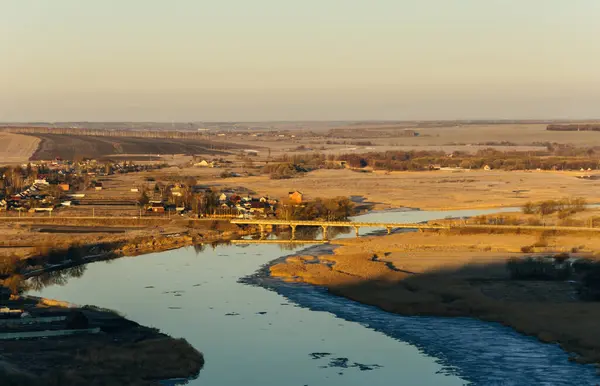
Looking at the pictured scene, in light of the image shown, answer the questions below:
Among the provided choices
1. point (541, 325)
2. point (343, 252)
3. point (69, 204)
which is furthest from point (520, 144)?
point (541, 325)

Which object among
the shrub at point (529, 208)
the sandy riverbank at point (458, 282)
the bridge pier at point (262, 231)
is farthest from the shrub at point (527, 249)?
the shrub at point (529, 208)

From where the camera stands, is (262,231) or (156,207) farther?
(156,207)

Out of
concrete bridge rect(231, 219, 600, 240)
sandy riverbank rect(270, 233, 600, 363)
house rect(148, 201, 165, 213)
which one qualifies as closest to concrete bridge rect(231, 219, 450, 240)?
concrete bridge rect(231, 219, 600, 240)

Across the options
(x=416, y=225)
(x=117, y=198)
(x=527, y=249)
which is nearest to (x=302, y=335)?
(x=527, y=249)

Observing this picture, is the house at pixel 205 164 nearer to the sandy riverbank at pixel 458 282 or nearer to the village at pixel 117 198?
the village at pixel 117 198

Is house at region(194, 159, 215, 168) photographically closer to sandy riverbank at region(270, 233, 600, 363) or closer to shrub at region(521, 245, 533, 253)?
sandy riverbank at region(270, 233, 600, 363)

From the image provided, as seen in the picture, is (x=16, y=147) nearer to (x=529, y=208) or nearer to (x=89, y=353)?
(x=529, y=208)

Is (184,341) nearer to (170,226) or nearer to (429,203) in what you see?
(170,226)
